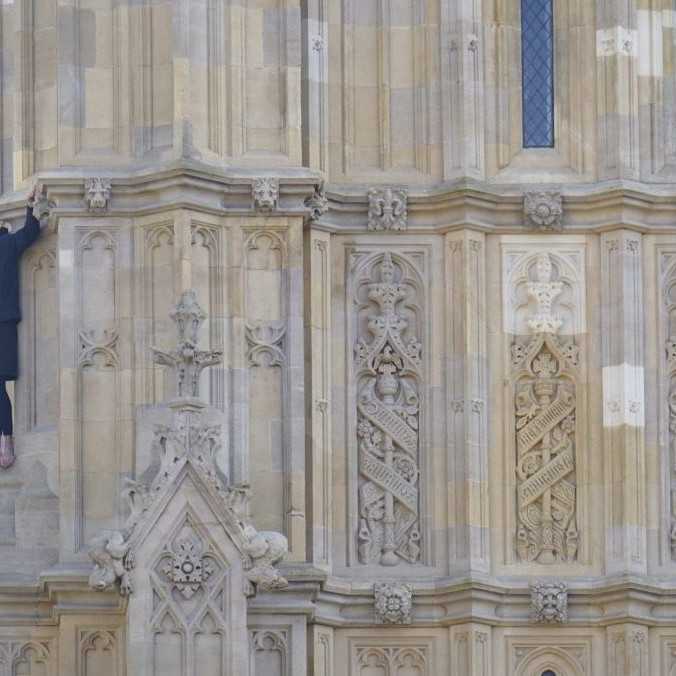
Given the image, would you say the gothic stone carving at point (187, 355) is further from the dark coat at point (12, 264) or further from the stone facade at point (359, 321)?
the dark coat at point (12, 264)

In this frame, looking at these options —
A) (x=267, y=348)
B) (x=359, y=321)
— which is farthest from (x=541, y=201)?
(x=267, y=348)

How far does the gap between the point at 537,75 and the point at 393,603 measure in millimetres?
4120

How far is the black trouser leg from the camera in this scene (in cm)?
4028

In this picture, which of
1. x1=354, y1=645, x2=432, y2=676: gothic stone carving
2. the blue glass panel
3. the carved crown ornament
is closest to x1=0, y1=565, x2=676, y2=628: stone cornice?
x1=354, y1=645, x2=432, y2=676: gothic stone carving

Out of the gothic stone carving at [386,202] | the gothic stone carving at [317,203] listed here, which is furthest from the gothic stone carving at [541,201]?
the gothic stone carving at [317,203]

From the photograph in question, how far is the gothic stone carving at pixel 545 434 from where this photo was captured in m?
40.5

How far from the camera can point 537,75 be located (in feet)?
135

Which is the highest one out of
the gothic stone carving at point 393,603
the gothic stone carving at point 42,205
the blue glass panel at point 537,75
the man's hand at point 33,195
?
the blue glass panel at point 537,75

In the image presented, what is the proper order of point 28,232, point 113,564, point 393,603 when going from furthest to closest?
point 28,232, point 393,603, point 113,564

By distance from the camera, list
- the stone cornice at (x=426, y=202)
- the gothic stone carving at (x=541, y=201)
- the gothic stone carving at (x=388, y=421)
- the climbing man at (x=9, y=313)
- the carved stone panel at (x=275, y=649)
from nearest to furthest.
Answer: the carved stone panel at (x=275, y=649)
the stone cornice at (x=426, y=202)
the climbing man at (x=9, y=313)
the gothic stone carving at (x=388, y=421)
the gothic stone carving at (x=541, y=201)

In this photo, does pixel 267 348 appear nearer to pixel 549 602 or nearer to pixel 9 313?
pixel 9 313

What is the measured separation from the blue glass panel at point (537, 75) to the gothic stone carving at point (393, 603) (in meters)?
3.47

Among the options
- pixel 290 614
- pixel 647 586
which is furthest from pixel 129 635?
pixel 647 586

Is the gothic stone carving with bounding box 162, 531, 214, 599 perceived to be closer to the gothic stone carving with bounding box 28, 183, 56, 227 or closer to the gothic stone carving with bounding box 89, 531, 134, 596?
the gothic stone carving with bounding box 89, 531, 134, 596
